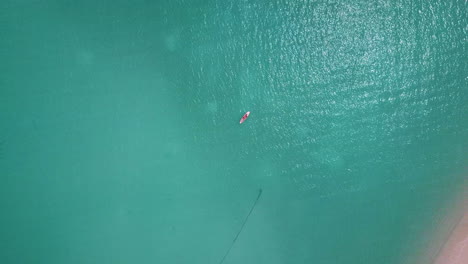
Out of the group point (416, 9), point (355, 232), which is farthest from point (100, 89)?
point (416, 9)

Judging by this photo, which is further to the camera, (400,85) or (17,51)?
(400,85)

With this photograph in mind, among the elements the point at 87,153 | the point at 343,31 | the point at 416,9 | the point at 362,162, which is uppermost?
the point at 416,9

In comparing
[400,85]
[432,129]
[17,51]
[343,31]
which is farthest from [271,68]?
[17,51]

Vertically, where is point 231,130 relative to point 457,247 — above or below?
above

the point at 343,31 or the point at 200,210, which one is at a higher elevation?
Result: the point at 343,31

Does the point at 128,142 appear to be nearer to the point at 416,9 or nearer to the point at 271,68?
the point at 271,68

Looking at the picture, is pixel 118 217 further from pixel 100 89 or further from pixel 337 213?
pixel 337 213
